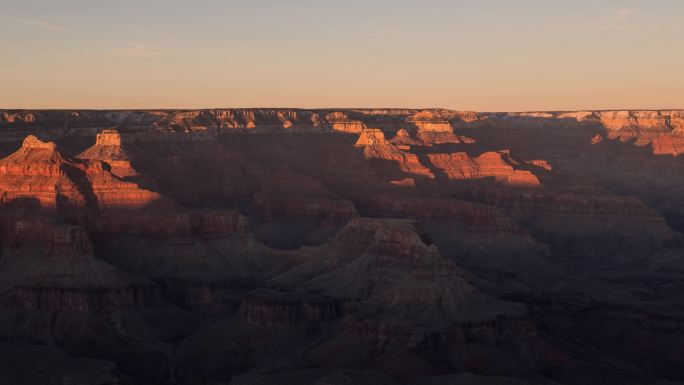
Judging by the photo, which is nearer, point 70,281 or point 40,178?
point 70,281

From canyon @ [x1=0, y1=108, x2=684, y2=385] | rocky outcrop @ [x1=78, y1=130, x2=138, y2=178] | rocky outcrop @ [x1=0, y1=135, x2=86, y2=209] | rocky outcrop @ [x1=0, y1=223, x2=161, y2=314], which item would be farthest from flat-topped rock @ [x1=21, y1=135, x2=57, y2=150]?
rocky outcrop @ [x1=0, y1=223, x2=161, y2=314]

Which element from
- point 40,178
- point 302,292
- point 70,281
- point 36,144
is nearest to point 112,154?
point 36,144

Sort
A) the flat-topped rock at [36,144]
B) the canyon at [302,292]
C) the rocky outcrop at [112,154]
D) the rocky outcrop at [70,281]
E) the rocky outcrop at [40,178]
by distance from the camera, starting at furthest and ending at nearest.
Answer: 1. the rocky outcrop at [112,154]
2. the flat-topped rock at [36,144]
3. the rocky outcrop at [40,178]
4. the rocky outcrop at [70,281]
5. the canyon at [302,292]

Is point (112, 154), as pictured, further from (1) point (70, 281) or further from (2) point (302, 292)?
(2) point (302, 292)

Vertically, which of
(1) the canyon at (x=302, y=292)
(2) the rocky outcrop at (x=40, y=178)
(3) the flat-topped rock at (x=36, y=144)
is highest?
(3) the flat-topped rock at (x=36, y=144)

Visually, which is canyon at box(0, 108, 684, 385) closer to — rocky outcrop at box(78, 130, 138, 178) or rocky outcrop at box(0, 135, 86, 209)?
rocky outcrop at box(0, 135, 86, 209)

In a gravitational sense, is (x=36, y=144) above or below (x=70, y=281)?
above

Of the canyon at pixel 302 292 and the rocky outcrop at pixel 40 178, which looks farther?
the rocky outcrop at pixel 40 178

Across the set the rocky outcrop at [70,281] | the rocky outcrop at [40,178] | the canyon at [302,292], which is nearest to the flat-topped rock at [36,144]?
the rocky outcrop at [40,178]

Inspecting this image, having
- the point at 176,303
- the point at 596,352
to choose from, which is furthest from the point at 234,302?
the point at 596,352

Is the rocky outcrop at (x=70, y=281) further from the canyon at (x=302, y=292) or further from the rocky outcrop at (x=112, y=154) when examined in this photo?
the rocky outcrop at (x=112, y=154)

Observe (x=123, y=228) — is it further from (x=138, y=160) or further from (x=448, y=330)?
(x=448, y=330)
